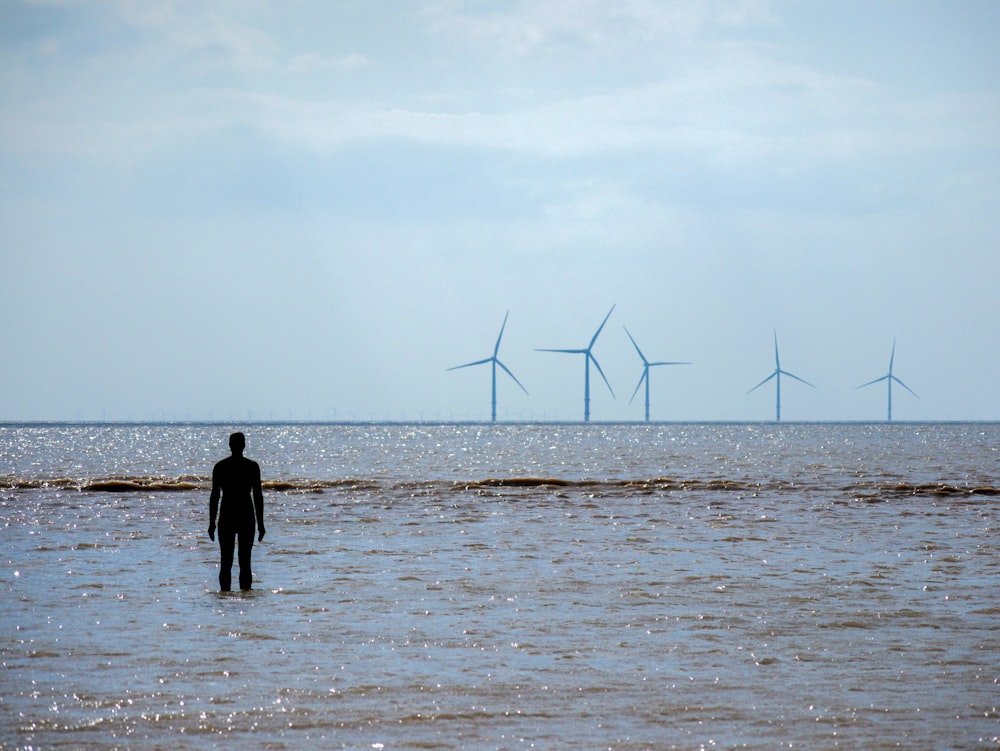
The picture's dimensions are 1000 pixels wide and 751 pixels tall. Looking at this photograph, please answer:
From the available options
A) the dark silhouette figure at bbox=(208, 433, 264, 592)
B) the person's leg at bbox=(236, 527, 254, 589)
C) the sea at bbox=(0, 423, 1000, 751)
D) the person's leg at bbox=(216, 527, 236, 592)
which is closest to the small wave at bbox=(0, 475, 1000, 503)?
the sea at bbox=(0, 423, 1000, 751)

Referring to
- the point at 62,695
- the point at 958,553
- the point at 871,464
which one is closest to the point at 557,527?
the point at 958,553

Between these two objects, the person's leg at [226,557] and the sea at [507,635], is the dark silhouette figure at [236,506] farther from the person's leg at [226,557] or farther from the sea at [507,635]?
the sea at [507,635]

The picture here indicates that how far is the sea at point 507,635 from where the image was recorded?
364 inches

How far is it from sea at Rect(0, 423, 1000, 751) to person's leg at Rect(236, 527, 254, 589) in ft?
1.76

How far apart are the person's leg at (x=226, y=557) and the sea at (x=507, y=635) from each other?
258 millimetres

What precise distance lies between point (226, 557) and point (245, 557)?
0.34 metres

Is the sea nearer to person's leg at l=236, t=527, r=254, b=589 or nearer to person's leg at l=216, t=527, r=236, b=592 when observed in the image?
Answer: person's leg at l=216, t=527, r=236, b=592

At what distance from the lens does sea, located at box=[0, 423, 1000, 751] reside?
9258mm

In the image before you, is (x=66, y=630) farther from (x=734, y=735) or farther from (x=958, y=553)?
(x=958, y=553)

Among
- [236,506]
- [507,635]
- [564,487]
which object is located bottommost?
[564,487]

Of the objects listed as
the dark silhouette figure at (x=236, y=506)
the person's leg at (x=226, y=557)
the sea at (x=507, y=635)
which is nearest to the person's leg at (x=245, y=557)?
the dark silhouette figure at (x=236, y=506)

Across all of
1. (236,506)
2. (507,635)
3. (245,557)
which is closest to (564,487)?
(245,557)

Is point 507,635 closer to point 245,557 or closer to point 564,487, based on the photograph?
point 245,557

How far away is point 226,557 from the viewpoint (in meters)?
17.1
